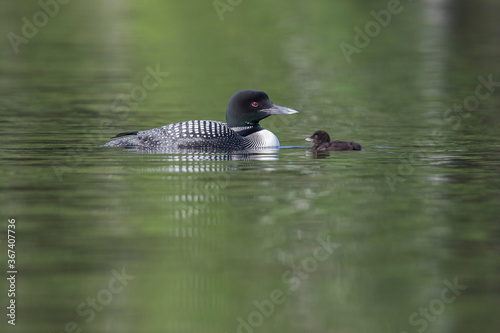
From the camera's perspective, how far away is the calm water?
5844mm

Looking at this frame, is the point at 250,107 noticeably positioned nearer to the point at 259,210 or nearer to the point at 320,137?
the point at 320,137

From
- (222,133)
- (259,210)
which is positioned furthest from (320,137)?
(259,210)

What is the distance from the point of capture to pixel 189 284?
246 inches

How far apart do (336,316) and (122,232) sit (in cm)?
248

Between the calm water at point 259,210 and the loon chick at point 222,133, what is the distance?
342 millimetres

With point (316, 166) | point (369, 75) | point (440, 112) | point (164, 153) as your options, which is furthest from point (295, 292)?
A: point (369, 75)

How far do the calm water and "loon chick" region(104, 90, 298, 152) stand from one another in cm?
34

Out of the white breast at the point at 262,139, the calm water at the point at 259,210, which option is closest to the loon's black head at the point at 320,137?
the calm water at the point at 259,210

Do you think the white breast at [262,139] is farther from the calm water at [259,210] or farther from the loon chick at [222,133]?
the calm water at [259,210]

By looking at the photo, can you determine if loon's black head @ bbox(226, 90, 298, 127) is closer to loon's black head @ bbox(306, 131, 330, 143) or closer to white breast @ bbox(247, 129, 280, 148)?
white breast @ bbox(247, 129, 280, 148)

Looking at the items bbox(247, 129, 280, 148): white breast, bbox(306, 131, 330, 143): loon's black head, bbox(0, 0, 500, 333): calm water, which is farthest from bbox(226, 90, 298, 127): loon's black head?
bbox(0, 0, 500, 333): calm water

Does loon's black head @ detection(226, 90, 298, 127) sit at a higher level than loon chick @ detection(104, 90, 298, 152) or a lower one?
higher

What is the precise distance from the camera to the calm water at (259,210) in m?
5.84

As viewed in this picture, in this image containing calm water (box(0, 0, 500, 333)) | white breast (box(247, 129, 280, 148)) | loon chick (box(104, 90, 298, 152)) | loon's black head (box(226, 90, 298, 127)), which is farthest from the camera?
loon's black head (box(226, 90, 298, 127))
